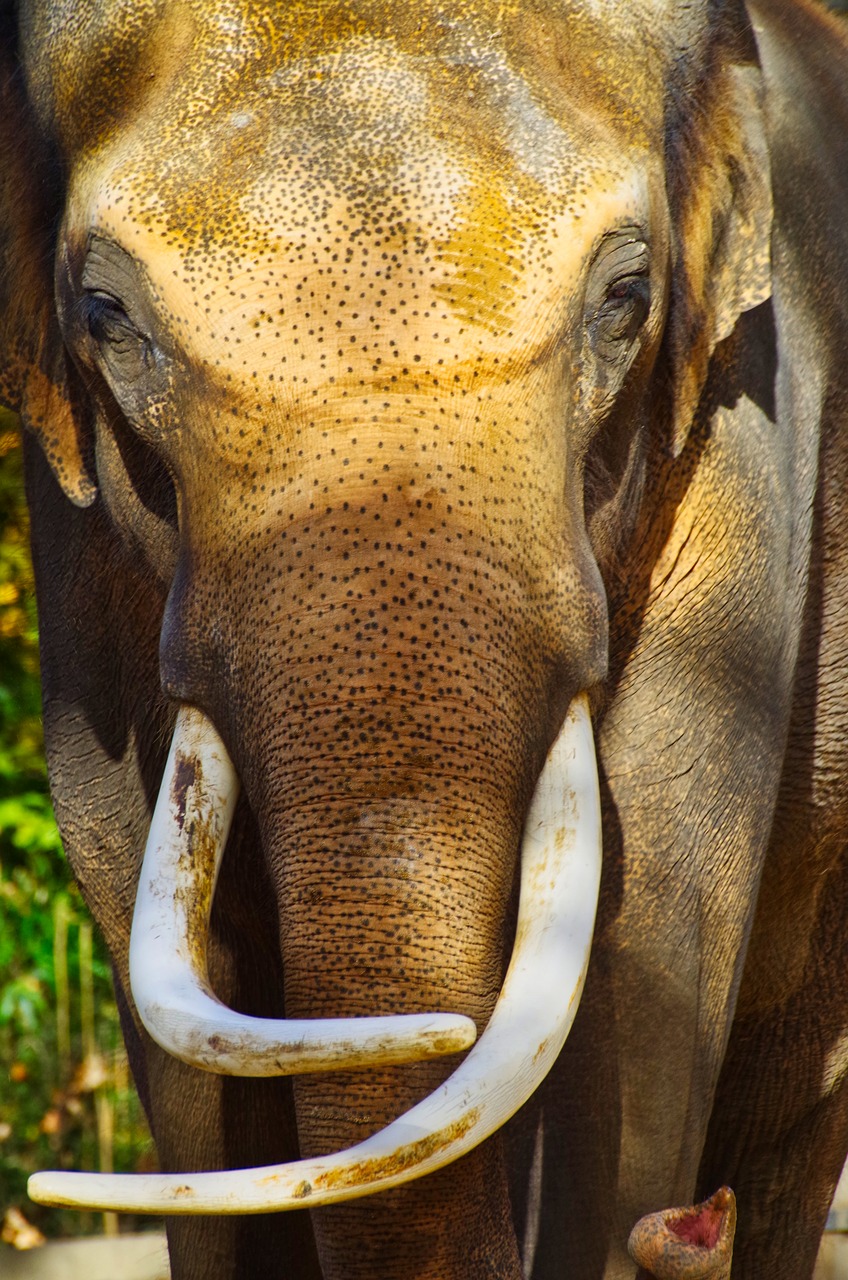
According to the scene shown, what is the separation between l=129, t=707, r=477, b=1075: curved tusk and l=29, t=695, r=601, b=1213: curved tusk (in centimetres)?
9

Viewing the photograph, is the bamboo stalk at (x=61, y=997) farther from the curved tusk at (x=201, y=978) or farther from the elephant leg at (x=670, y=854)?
the curved tusk at (x=201, y=978)

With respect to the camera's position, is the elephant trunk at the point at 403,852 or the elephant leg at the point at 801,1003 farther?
the elephant leg at the point at 801,1003

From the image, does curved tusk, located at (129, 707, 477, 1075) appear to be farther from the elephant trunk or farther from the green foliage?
the green foliage

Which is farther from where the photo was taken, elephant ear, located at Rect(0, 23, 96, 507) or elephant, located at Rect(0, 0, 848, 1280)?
elephant ear, located at Rect(0, 23, 96, 507)

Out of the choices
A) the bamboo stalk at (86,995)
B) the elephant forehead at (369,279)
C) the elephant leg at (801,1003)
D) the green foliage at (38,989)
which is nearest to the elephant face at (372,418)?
the elephant forehead at (369,279)

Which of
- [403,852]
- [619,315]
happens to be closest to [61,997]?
[619,315]

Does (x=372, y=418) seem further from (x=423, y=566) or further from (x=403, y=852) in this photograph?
(x=403, y=852)

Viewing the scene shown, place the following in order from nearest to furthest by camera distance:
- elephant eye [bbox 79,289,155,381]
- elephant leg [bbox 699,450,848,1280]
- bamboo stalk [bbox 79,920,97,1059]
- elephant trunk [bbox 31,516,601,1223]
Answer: elephant trunk [bbox 31,516,601,1223] < elephant eye [bbox 79,289,155,381] < elephant leg [bbox 699,450,848,1280] < bamboo stalk [bbox 79,920,97,1059]

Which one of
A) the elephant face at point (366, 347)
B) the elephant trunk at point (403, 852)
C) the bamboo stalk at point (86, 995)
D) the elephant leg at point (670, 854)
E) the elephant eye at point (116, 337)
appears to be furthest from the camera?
the bamboo stalk at point (86, 995)

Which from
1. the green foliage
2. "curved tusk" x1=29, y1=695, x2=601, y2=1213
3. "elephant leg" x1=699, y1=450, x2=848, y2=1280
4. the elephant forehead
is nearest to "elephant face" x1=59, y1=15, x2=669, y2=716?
the elephant forehead

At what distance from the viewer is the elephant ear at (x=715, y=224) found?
2391 millimetres

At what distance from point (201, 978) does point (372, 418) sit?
53cm

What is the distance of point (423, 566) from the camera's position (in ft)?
6.10

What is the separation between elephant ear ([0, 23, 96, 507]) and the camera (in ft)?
7.88
